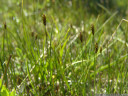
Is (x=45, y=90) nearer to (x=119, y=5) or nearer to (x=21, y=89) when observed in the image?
(x=21, y=89)

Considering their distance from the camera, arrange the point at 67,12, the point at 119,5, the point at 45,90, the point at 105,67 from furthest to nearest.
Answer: the point at 119,5
the point at 67,12
the point at 105,67
the point at 45,90

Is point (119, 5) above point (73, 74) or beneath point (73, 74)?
above

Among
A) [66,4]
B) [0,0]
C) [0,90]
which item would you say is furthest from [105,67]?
Result: [0,0]

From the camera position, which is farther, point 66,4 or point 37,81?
point 66,4

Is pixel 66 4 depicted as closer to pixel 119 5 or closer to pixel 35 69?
pixel 119 5

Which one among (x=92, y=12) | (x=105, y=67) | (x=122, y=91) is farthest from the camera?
(x=92, y=12)

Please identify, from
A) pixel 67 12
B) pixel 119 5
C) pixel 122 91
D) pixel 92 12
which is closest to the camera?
pixel 122 91

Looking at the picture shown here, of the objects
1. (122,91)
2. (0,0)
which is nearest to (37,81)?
(122,91)

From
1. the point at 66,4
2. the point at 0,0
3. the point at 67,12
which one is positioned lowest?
the point at 67,12

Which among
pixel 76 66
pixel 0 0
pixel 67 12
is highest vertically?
pixel 0 0
